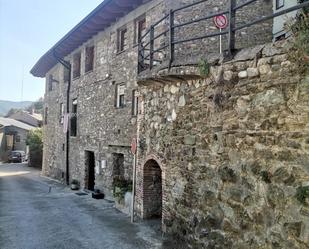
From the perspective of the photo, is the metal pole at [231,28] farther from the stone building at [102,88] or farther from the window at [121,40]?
the window at [121,40]

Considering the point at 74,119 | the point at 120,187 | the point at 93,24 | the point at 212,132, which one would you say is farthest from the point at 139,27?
the point at 212,132

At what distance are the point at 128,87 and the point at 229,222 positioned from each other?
8.32 m

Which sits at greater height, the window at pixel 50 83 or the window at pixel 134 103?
the window at pixel 50 83

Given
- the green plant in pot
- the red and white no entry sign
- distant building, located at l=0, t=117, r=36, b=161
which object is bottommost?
the green plant in pot

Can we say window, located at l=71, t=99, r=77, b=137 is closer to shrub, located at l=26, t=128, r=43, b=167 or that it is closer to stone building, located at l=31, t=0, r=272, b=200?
stone building, located at l=31, t=0, r=272, b=200

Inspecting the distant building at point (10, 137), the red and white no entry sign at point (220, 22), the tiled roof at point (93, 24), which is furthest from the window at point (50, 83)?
the distant building at point (10, 137)

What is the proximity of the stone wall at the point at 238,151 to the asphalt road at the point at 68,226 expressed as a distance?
1431 mm

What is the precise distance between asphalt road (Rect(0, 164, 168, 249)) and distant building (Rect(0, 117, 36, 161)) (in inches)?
1583

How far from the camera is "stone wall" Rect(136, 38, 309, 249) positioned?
459cm

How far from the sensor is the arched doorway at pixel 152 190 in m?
9.81

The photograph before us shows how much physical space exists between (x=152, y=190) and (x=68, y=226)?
7.92 ft

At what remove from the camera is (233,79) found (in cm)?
564

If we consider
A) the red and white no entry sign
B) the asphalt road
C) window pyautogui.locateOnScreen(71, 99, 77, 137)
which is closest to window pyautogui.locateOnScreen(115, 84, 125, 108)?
the asphalt road

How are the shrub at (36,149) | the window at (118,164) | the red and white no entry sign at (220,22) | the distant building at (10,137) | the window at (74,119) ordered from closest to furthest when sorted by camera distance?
the red and white no entry sign at (220,22), the window at (118,164), the window at (74,119), the shrub at (36,149), the distant building at (10,137)
